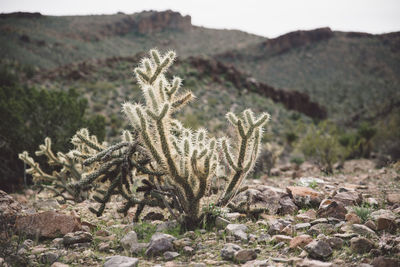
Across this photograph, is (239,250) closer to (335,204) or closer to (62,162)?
(335,204)

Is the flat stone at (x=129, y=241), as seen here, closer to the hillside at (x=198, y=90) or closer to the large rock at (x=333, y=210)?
the large rock at (x=333, y=210)

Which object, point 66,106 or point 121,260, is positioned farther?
point 66,106

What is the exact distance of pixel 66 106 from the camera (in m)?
10.0

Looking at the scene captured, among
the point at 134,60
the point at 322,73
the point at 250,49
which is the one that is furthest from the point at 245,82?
the point at 250,49

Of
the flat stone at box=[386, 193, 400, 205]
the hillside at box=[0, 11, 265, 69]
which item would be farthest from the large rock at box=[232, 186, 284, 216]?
the hillside at box=[0, 11, 265, 69]

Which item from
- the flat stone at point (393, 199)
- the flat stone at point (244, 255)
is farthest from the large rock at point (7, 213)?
the flat stone at point (393, 199)

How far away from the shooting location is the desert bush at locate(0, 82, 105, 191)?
29.6 ft

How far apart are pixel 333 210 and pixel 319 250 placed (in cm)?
99

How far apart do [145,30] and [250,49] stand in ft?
80.0

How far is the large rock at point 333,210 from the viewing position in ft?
10.5

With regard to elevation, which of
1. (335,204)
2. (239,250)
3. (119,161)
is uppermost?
(119,161)

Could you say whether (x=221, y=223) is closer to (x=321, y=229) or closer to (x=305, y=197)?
(x=321, y=229)

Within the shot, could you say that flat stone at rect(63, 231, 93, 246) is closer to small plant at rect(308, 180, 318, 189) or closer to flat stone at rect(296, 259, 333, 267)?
flat stone at rect(296, 259, 333, 267)

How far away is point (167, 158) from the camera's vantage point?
3.14 meters
